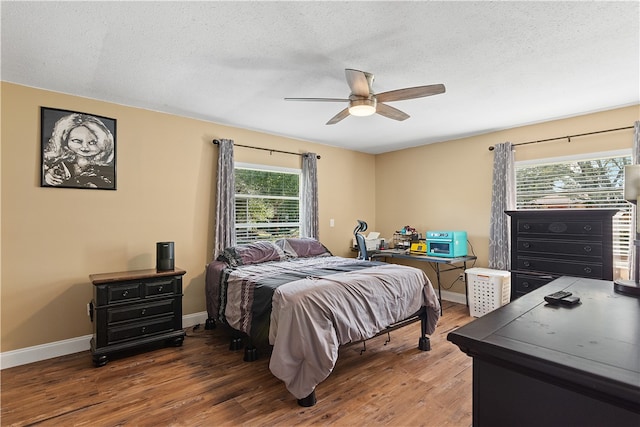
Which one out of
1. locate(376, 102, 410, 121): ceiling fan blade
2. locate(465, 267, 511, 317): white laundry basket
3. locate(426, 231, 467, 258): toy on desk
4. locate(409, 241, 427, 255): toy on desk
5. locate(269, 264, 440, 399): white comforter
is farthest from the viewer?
locate(409, 241, 427, 255): toy on desk

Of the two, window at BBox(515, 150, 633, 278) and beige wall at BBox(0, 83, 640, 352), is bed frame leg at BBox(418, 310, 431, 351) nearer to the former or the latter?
beige wall at BBox(0, 83, 640, 352)

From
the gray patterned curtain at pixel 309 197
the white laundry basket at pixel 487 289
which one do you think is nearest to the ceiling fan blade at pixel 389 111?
the gray patterned curtain at pixel 309 197

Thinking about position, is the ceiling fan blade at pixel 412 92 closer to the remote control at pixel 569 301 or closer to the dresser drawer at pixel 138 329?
the remote control at pixel 569 301

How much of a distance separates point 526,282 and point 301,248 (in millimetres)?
2573

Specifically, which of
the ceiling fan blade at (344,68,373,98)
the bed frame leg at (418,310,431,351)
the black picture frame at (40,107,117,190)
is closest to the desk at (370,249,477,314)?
the bed frame leg at (418,310,431,351)

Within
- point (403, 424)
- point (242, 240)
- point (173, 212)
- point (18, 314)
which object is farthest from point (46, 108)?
point (403, 424)

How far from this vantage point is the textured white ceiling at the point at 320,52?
1.89m

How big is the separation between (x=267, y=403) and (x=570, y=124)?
4.46 m

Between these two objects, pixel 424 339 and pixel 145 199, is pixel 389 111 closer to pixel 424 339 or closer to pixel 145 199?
pixel 424 339

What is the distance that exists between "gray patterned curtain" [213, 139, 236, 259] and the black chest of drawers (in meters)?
0.77

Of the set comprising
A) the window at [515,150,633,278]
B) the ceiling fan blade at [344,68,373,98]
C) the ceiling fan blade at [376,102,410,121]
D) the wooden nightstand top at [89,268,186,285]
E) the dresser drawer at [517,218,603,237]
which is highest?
the ceiling fan blade at [344,68,373,98]

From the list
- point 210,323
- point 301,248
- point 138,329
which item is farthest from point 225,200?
point 138,329

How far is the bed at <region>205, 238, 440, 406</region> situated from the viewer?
7.31 feet

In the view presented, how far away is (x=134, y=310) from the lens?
3027 mm
